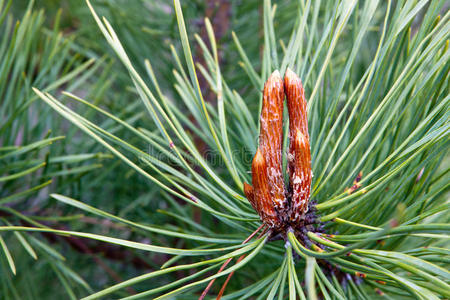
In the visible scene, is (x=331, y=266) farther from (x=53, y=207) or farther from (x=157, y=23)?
(x=157, y=23)

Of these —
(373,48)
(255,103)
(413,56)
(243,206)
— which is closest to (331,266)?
(243,206)

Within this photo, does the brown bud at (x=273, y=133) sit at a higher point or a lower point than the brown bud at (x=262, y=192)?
higher

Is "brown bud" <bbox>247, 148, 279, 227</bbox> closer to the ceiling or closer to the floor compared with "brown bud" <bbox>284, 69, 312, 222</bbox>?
closer to the floor

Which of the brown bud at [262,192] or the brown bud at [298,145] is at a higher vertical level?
the brown bud at [298,145]
